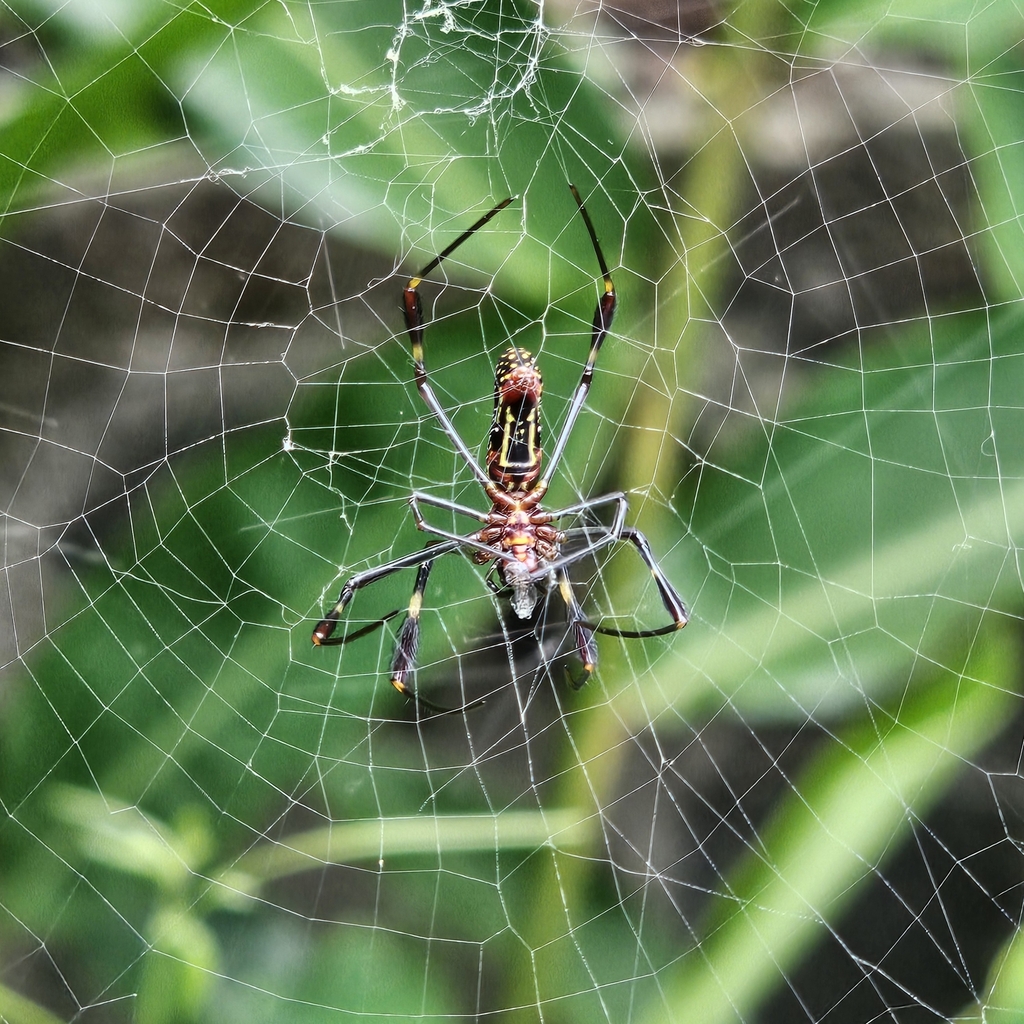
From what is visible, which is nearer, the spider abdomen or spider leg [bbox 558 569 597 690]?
the spider abdomen

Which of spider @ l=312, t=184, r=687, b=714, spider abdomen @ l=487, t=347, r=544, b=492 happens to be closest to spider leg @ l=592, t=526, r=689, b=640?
spider @ l=312, t=184, r=687, b=714

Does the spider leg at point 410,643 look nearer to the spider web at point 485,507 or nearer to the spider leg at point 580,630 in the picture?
the spider web at point 485,507

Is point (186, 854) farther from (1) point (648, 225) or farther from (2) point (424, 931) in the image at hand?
(1) point (648, 225)

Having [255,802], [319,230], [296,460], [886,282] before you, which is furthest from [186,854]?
[886,282]

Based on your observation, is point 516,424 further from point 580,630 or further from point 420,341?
point 580,630

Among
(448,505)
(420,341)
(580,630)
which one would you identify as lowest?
(580,630)

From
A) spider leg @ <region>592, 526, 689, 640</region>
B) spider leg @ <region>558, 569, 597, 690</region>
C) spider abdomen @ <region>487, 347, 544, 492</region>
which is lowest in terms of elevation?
spider leg @ <region>558, 569, 597, 690</region>

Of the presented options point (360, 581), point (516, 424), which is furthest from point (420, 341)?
point (360, 581)

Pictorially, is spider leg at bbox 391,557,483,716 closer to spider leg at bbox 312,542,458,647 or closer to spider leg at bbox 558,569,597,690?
spider leg at bbox 312,542,458,647
